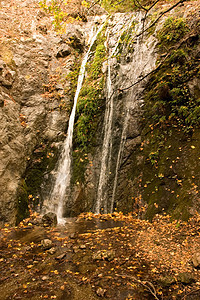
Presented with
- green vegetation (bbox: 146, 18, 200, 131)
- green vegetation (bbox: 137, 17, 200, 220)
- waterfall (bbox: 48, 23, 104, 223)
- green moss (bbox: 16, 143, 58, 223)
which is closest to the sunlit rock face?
green moss (bbox: 16, 143, 58, 223)

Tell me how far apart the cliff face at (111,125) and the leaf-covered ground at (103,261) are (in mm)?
804

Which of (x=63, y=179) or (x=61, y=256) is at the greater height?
(x=63, y=179)

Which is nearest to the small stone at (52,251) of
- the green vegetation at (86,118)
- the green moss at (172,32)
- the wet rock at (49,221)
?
the wet rock at (49,221)

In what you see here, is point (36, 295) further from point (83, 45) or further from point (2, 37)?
point (83, 45)

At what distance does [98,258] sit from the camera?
125 inches

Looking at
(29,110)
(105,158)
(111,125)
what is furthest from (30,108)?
(105,158)

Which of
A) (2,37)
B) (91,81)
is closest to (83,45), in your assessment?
(91,81)

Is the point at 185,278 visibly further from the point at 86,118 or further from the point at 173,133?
the point at 86,118

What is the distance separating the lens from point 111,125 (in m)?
7.22

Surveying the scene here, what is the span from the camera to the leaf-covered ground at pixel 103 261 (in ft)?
Answer: 7.71

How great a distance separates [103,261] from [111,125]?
5172mm

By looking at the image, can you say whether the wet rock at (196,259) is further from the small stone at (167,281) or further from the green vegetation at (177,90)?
the green vegetation at (177,90)

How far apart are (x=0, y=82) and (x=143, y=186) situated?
655 centimetres

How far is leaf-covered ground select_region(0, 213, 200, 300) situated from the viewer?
235cm
